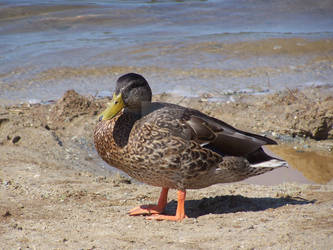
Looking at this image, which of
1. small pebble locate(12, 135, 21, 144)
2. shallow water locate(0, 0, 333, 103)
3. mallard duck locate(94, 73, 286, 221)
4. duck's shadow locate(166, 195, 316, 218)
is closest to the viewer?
mallard duck locate(94, 73, 286, 221)

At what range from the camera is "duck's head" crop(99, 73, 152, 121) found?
12.7 feet

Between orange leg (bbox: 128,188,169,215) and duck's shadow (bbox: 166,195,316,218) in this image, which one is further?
duck's shadow (bbox: 166,195,316,218)

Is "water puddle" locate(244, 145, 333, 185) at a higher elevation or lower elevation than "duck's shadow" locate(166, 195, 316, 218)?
lower

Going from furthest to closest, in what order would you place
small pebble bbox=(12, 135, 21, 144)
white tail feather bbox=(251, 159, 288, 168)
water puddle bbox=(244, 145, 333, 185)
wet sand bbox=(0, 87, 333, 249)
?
small pebble bbox=(12, 135, 21, 144)
water puddle bbox=(244, 145, 333, 185)
white tail feather bbox=(251, 159, 288, 168)
wet sand bbox=(0, 87, 333, 249)

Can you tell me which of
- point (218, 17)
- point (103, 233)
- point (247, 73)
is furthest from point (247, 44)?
point (103, 233)

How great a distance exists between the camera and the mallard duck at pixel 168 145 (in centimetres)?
375

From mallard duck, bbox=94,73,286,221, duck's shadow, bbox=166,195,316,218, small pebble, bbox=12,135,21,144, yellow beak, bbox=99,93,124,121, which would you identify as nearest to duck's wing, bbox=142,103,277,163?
mallard duck, bbox=94,73,286,221

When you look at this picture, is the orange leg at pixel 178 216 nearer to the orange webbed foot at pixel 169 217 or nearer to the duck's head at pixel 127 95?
the orange webbed foot at pixel 169 217

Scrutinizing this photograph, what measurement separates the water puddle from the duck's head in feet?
6.62

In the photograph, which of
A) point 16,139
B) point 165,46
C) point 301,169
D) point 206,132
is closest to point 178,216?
point 206,132

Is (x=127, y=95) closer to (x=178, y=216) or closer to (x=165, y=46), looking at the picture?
(x=178, y=216)

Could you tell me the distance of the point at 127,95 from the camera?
12.9 ft

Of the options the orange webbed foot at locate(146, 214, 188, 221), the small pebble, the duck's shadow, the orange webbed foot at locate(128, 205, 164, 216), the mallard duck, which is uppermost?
the mallard duck

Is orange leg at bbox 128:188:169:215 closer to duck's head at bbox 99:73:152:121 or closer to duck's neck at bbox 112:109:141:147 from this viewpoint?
duck's neck at bbox 112:109:141:147
